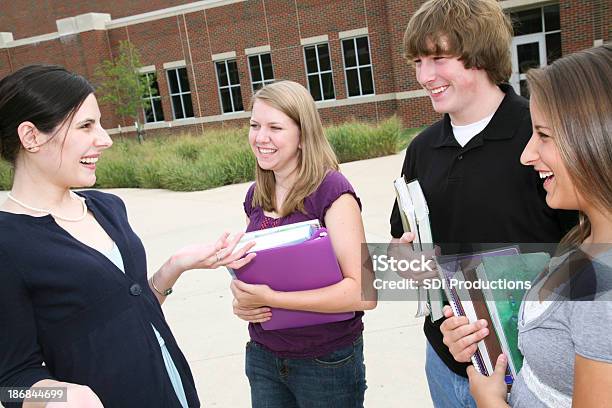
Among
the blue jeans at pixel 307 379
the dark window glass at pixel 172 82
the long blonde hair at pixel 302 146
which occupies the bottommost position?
the blue jeans at pixel 307 379

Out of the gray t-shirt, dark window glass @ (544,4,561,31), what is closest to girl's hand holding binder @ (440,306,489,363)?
the gray t-shirt

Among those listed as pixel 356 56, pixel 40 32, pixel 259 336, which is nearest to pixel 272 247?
pixel 259 336

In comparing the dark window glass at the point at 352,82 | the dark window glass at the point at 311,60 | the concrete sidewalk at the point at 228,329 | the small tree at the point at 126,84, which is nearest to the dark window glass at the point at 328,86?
the dark window glass at the point at 311,60

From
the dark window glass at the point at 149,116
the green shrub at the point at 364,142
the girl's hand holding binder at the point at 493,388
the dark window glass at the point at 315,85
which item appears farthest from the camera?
the dark window glass at the point at 149,116

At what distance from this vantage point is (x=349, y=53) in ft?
75.9

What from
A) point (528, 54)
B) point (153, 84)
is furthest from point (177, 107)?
point (528, 54)

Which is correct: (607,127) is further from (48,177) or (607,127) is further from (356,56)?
(356,56)

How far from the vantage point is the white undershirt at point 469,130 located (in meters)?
1.91

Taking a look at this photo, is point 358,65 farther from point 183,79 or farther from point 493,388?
point 493,388

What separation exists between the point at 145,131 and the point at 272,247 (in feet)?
89.9

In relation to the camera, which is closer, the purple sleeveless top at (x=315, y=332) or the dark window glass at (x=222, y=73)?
the purple sleeveless top at (x=315, y=332)

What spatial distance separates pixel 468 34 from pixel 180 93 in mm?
26370

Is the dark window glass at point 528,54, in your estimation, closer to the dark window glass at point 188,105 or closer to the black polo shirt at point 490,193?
the dark window glass at point 188,105

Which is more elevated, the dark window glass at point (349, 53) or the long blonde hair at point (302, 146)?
the dark window glass at point (349, 53)
